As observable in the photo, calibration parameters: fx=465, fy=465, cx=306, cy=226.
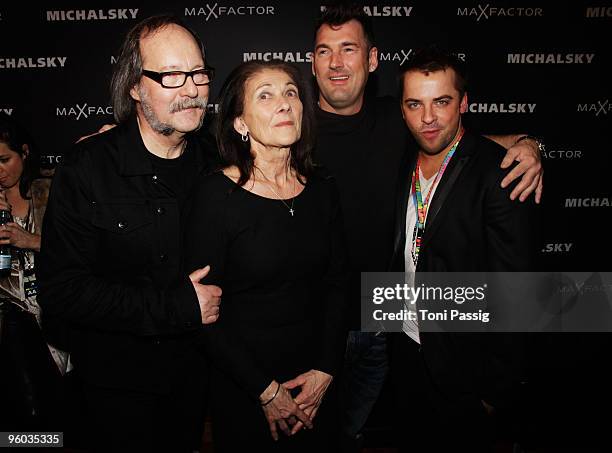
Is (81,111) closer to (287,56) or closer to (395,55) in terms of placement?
(287,56)

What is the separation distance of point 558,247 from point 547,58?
1.56 meters

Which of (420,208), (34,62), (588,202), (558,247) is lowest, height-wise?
(558,247)

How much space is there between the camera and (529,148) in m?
1.71

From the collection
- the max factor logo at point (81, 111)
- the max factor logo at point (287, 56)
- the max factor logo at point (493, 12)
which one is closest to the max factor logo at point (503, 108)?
the max factor logo at point (493, 12)

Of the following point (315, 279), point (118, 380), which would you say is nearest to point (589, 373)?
point (315, 279)

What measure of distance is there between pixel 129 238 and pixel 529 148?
1476 mm

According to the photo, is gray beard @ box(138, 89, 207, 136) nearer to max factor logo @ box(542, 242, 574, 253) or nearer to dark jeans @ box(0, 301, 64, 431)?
dark jeans @ box(0, 301, 64, 431)

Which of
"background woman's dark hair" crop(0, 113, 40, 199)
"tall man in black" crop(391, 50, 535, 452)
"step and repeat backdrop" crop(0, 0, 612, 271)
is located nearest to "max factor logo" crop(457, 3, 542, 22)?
"step and repeat backdrop" crop(0, 0, 612, 271)

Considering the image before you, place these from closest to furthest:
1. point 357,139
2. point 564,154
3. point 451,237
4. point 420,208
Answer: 1. point 451,237
2. point 420,208
3. point 357,139
4. point 564,154

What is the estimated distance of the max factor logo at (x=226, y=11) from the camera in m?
3.57

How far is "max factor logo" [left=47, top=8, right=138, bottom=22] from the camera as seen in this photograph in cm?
358

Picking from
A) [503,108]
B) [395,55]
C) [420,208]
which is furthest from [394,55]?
[420,208]

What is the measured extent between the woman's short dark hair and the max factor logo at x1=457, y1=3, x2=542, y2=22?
2682 mm

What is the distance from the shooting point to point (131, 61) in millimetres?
1677
